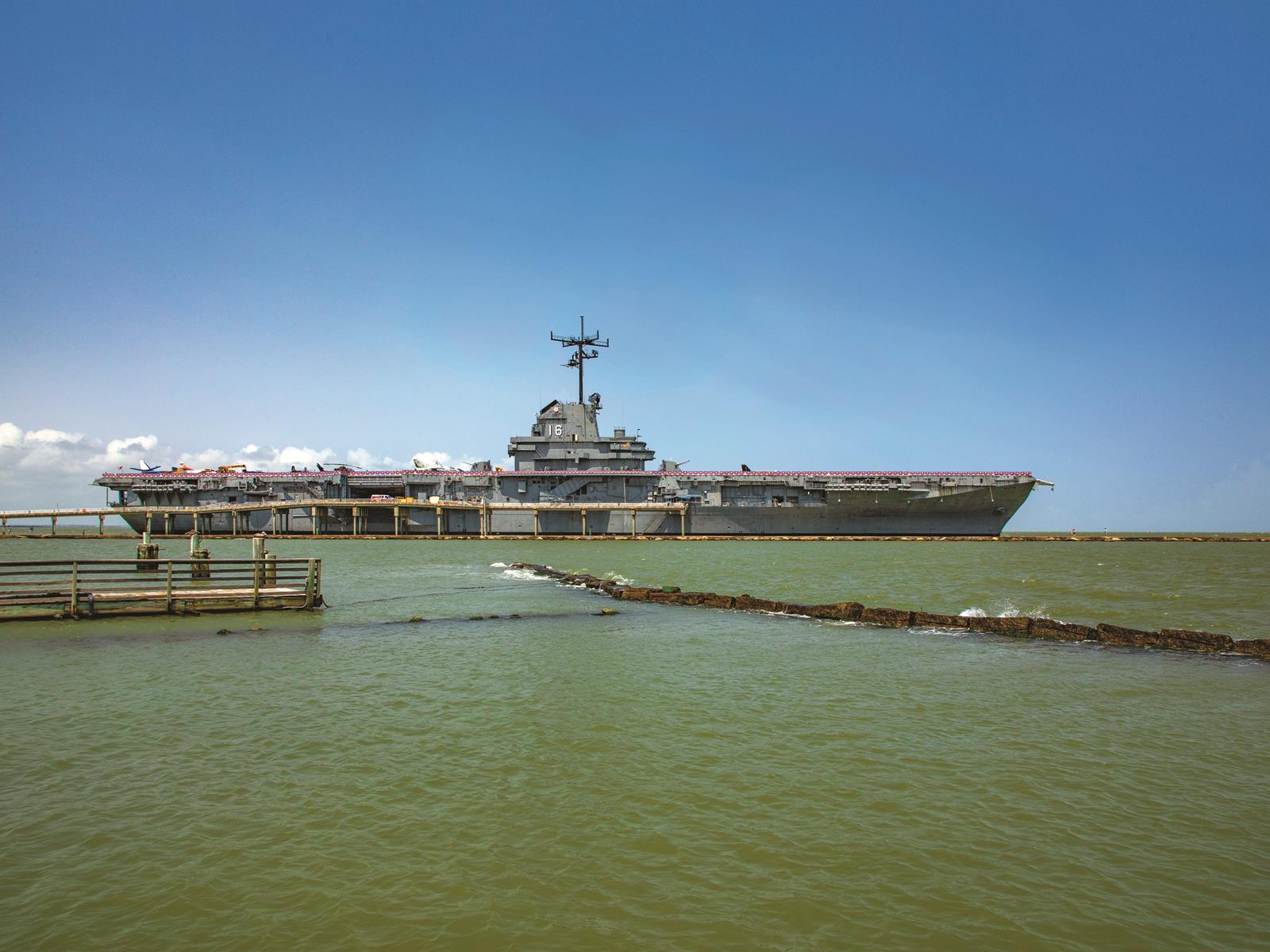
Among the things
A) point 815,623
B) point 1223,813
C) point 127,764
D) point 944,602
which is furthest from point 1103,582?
point 127,764

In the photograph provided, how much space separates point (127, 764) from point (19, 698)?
3.75 meters

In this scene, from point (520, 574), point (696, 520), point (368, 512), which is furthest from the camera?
point (368, 512)

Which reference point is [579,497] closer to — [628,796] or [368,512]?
[368,512]

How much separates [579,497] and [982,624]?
40771 millimetres

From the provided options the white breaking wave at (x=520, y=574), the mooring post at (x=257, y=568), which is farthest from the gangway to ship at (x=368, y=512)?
the mooring post at (x=257, y=568)

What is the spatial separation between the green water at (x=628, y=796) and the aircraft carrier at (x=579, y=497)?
37.7 m

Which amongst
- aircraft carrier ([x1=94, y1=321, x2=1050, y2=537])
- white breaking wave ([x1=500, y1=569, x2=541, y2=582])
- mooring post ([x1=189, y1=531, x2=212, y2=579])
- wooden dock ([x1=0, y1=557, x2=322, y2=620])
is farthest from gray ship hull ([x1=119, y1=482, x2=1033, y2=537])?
wooden dock ([x1=0, y1=557, x2=322, y2=620])

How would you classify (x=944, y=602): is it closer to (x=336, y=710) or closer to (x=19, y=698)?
(x=336, y=710)

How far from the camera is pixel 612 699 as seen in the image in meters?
8.56

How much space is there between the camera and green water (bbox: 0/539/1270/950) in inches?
154

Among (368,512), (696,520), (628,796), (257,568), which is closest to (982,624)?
(628,796)

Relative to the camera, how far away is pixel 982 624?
46.4ft

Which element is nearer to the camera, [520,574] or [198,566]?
[198,566]

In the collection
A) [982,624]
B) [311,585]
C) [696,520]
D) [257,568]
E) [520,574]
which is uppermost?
[696,520]
